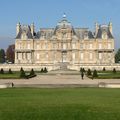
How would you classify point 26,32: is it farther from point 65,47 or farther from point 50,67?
point 50,67

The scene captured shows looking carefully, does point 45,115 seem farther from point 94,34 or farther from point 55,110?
point 94,34

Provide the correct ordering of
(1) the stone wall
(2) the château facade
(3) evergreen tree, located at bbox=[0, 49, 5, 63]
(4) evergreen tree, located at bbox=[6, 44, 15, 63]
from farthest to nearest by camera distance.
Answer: (4) evergreen tree, located at bbox=[6, 44, 15, 63]
(3) evergreen tree, located at bbox=[0, 49, 5, 63]
(2) the château facade
(1) the stone wall

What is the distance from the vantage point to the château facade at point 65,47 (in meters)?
68.6

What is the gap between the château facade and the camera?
225 ft

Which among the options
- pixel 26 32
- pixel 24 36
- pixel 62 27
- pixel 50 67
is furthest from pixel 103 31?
pixel 24 36

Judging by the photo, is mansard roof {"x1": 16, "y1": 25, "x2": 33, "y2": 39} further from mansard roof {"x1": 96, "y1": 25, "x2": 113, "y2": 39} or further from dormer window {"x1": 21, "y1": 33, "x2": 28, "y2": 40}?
mansard roof {"x1": 96, "y1": 25, "x2": 113, "y2": 39}

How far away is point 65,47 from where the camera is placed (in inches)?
2709

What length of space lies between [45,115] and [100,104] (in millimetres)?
2956

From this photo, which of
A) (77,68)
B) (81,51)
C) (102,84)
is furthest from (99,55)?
(102,84)

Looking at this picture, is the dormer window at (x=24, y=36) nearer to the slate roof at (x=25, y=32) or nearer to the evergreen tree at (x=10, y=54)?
the slate roof at (x=25, y=32)

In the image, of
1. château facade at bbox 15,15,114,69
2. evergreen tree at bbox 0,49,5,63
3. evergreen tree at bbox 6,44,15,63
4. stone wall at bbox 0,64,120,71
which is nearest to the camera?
stone wall at bbox 0,64,120,71

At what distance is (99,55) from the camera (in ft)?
227

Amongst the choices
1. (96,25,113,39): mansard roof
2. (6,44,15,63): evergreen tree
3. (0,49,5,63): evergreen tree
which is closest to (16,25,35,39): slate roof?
(96,25,113,39): mansard roof

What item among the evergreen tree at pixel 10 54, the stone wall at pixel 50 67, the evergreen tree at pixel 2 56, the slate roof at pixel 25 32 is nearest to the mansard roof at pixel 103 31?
the stone wall at pixel 50 67
